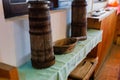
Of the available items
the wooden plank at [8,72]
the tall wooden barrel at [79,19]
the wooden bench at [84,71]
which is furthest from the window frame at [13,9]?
the wooden bench at [84,71]

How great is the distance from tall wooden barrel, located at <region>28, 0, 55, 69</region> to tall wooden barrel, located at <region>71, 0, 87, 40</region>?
64 cm

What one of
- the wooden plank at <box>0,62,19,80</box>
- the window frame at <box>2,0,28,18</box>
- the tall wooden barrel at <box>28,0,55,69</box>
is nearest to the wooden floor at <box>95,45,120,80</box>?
the tall wooden barrel at <box>28,0,55,69</box>

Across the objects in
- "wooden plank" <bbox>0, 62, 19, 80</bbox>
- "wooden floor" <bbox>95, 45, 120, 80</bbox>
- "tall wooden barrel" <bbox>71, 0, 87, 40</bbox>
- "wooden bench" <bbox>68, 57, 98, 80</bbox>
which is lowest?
"wooden floor" <bbox>95, 45, 120, 80</bbox>

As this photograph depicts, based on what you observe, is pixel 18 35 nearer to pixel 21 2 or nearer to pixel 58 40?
pixel 21 2

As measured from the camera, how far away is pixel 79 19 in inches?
64.4

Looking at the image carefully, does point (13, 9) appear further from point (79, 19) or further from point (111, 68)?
point (111, 68)

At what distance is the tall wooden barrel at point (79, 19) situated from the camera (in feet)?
5.23

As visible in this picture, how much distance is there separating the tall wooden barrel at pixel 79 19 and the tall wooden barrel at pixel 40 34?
0.64 metres

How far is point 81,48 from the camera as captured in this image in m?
1.44

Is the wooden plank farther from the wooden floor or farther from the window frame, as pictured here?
the wooden floor

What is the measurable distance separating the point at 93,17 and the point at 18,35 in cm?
130

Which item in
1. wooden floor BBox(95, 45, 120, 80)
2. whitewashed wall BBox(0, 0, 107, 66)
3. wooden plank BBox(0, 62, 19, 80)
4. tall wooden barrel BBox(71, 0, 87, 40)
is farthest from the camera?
wooden floor BBox(95, 45, 120, 80)

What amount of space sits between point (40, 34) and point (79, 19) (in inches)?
29.4

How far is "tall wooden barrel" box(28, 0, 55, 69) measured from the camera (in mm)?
979
